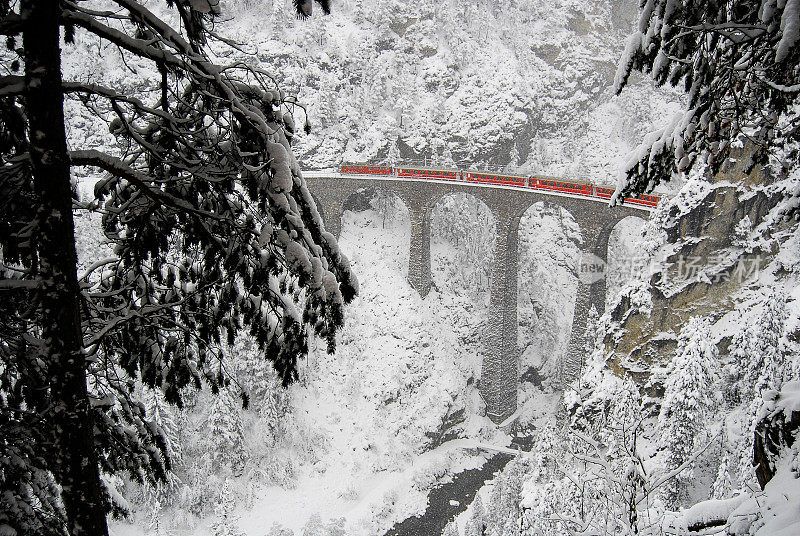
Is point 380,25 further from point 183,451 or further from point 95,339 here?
point 95,339

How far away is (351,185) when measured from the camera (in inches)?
1035

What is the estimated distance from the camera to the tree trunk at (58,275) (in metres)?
2.10

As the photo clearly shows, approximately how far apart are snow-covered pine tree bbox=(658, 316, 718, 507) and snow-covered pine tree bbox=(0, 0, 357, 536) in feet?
37.3

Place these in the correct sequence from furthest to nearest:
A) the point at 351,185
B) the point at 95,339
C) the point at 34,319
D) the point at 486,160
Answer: the point at 486,160 < the point at 351,185 < the point at 34,319 < the point at 95,339

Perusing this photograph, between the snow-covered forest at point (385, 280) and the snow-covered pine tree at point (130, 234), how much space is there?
0.02 m

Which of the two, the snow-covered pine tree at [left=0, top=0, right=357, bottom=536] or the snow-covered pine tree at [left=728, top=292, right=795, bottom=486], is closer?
the snow-covered pine tree at [left=0, top=0, right=357, bottom=536]

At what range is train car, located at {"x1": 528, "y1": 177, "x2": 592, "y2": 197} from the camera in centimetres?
2169

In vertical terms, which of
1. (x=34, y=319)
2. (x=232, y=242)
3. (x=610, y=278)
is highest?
(x=232, y=242)

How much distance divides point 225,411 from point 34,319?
1616 cm

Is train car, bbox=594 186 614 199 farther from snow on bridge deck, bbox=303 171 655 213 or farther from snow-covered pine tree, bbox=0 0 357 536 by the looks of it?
snow-covered pine tree, bbox=0 0 357 536

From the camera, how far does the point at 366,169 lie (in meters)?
26.9

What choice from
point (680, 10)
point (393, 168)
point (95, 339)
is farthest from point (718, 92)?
point (393, 168)

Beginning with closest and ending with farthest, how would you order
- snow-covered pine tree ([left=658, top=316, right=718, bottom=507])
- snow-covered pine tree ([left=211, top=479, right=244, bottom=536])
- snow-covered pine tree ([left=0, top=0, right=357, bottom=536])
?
snow-covered pine tree ([left=0, top=0, right=357, bottom=536])
snow-covered pine tree ([left=658, top=316, right=718, bottom=507])
snow-covered pine tree ([left=211, top=479, right=244, bottom=536])

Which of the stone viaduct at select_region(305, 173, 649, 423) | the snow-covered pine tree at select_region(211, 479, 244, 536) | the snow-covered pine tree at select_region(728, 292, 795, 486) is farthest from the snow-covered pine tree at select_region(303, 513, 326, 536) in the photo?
the snow-covered pine tree at select_region(728, 292, 795, 486)
